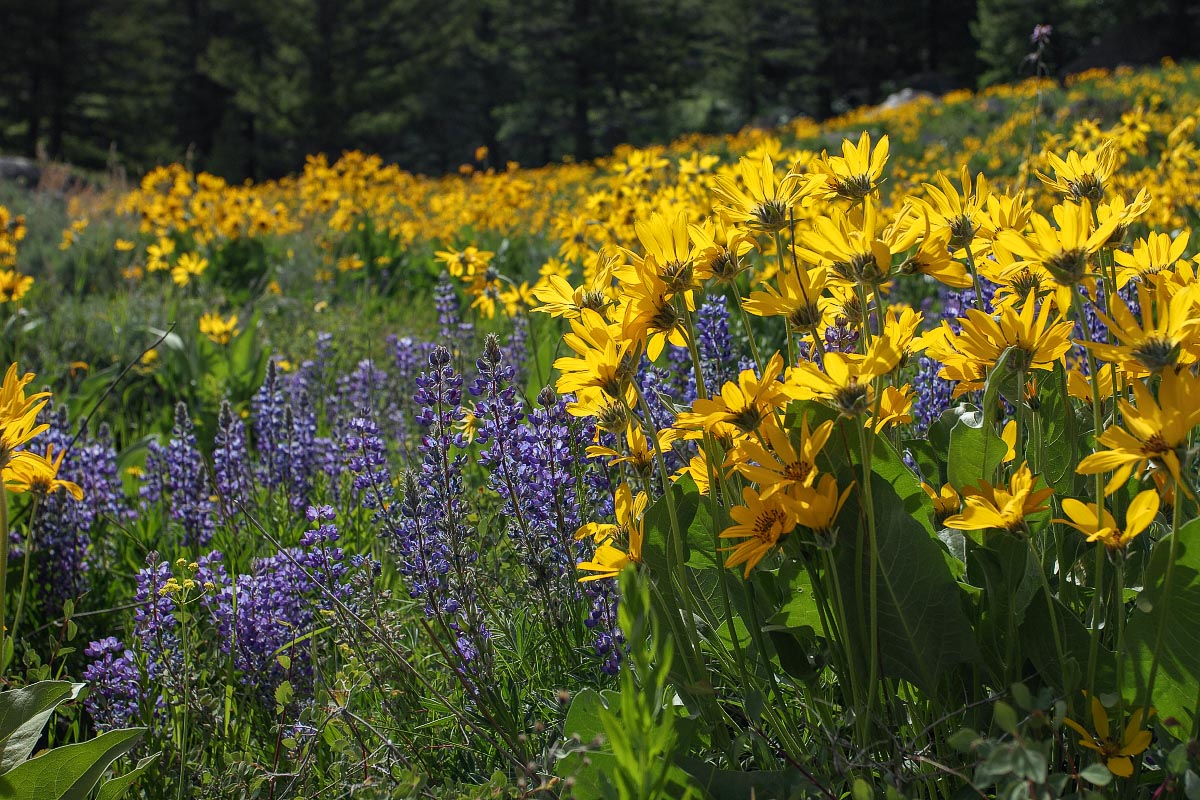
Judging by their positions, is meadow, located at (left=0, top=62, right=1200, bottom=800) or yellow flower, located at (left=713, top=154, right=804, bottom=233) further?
yellow flower, located at (left=713, top=154, right=804, bottom=233)

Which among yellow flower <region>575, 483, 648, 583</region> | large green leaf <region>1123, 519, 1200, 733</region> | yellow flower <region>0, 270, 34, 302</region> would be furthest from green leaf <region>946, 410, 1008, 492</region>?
yellow flower <region>0, 270, 34, 302</region>

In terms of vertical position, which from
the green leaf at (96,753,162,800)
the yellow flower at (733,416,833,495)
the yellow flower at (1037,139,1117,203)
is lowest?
the green leaf at (96,753,162,800)

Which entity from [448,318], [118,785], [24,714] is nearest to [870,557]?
[118,785]

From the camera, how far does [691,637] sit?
1210mm

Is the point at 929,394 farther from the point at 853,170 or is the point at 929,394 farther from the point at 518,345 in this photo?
the point at 518,345

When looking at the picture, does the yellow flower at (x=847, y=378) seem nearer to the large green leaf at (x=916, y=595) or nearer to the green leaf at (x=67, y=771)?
the large green leaf at (x=916, y=595)

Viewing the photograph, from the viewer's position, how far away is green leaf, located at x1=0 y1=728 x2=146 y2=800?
127 cm

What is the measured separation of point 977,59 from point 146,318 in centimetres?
4040

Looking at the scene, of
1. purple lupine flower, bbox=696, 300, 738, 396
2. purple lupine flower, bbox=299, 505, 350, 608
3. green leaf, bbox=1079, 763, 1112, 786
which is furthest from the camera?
purple lupine flower, bbox=696, 300, 738, 396

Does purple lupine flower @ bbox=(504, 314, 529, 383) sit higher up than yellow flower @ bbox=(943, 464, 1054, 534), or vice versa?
yellow flower @ bbox=(943, 464, 1054, 534)

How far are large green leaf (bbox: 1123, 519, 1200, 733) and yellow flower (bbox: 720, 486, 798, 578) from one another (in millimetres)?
385

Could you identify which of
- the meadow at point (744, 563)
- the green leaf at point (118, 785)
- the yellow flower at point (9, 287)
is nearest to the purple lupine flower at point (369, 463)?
the meadow at point (744, 563)

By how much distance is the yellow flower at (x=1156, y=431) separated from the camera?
877 mm

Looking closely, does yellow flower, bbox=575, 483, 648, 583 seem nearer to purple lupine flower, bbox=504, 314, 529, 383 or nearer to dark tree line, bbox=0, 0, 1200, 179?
purple lupine flower, bbox=504, 314, 529, 383
